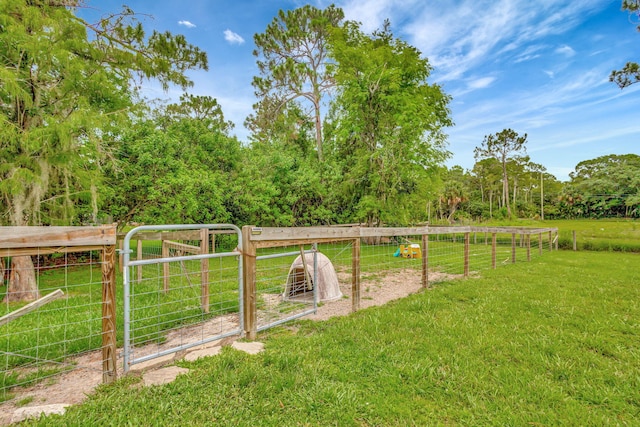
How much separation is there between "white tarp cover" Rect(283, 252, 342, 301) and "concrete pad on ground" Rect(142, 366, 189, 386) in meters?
3.02

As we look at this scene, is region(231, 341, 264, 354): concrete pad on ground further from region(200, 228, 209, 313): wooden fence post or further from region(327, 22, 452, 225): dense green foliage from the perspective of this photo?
region(327, 22, 452, 225): dense green foliage

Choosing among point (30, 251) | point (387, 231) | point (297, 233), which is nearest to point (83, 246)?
point (30, 251)

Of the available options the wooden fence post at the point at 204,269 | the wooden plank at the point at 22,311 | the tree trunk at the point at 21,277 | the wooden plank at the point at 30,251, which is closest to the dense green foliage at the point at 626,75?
the wooden fence post at the point at 204,269

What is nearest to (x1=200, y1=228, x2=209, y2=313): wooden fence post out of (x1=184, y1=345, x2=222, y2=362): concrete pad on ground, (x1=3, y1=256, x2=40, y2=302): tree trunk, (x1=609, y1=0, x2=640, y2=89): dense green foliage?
(x1=184, y1=345, x2=222, y2=362): concrete pad on ground

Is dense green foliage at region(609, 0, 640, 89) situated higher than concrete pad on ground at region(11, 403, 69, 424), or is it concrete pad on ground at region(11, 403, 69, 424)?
dense green foliage at region(609, 0, 640, 89)

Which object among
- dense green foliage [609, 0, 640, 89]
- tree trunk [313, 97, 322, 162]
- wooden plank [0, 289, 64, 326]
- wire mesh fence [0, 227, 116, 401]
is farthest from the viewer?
tree trunk [313, 97, 322, 162]

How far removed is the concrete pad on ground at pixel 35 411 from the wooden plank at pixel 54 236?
1.15 metres

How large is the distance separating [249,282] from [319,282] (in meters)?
2.54

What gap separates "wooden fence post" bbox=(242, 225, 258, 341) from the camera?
3.64m

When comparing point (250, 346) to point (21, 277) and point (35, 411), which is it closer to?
point (35, 411)

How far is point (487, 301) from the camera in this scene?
5.39 metres

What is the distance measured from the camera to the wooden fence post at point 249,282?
364cm

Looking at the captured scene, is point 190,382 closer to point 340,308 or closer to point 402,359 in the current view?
point 402,359

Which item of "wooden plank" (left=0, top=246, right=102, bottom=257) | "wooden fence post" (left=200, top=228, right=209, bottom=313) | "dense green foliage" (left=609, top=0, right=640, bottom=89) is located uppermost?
"dense green foliage" (left=609, top=0, right=640, bottom=89)
